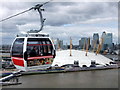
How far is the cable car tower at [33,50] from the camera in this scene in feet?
14.9

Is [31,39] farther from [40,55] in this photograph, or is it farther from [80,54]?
[80,54]

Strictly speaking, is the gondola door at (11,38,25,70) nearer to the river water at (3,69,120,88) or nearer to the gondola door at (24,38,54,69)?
the gondola door at (24,38,54,69)

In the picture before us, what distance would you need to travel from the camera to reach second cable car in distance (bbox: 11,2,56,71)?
4532mm

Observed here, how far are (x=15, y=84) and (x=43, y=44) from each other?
7.72 m

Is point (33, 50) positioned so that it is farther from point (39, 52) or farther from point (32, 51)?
point (39, 52)

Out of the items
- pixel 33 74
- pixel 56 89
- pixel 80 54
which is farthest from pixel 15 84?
pixel 80 54

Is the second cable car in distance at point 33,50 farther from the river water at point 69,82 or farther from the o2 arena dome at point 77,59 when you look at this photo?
the o2 arena dome at point 77,59

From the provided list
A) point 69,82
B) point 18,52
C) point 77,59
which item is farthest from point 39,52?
point 77,59

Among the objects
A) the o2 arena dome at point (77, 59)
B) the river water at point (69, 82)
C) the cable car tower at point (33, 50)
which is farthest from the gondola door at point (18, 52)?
the o2 arena dome at point (77, 59)

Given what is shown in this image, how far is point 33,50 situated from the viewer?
4.79 meters

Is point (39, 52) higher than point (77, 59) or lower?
higher

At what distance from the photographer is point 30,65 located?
15.3 ft

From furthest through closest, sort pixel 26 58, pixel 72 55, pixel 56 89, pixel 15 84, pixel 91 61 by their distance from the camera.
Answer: pixel 72 55, pixel 91 61, pixel 15 84, pixel 56 89, pixel 26 58

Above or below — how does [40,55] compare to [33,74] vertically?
above
